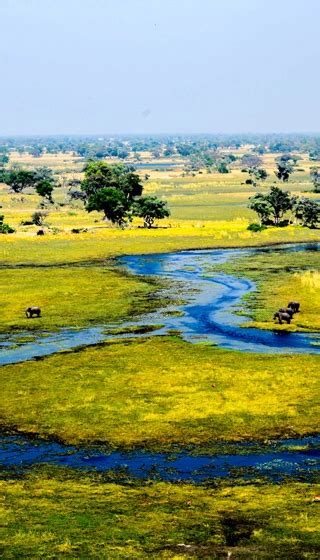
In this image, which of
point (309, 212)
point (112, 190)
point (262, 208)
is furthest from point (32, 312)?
point (309, 212)

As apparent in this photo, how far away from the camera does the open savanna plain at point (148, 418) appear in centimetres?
2592

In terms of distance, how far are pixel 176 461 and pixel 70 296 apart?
3982 centimetres

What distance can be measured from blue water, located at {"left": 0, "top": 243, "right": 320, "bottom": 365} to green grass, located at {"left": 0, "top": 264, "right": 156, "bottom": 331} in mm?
2432

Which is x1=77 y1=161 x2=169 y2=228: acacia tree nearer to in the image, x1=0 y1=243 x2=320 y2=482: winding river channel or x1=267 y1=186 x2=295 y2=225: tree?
x1=267 y1=186 x2=295 y2=225: tree

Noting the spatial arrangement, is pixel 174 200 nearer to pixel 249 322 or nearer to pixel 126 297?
pixel 126 297

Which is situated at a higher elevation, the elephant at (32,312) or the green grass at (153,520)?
the green grass at (153,520)

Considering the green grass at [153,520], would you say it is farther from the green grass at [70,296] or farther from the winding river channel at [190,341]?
the green grass at [70,296]

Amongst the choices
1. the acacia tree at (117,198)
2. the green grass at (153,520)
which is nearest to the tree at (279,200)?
the acacia tree at (117,198)

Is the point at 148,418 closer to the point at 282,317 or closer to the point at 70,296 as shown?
the point at 282,317

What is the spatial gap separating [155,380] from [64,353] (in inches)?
350

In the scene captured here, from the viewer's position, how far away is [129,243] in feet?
363

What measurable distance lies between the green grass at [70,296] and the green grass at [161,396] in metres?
10.7

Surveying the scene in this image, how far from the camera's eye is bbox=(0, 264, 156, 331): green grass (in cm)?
6322

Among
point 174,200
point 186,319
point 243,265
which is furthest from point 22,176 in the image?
point 186,319
